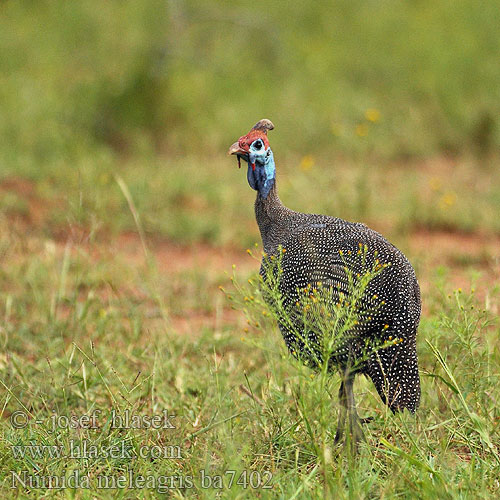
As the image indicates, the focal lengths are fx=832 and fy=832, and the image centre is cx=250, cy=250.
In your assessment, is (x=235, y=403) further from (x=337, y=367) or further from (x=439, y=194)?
(x=439, y=194)

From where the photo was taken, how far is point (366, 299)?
2697 mm

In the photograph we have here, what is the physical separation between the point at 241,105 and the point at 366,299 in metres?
5.89

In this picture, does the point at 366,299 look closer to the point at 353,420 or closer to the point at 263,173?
the point at 353,420

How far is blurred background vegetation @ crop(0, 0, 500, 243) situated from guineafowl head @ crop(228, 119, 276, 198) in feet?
4.47

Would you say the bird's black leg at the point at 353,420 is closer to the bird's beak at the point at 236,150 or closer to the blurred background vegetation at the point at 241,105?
the bird's beak at the point at 236,150

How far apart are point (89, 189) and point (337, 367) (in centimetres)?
284

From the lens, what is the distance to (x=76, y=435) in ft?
9.07

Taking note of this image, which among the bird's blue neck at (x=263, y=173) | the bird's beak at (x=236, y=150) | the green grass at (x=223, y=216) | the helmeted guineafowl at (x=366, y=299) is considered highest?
the bird's beak at (x=236, y=150)

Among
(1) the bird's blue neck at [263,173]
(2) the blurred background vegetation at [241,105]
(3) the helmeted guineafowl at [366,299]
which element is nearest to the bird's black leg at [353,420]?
(3) the helmeted guineafowl at [366,299]

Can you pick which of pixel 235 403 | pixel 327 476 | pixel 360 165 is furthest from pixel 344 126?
pixel 327 476

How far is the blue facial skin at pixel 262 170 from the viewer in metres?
3.06

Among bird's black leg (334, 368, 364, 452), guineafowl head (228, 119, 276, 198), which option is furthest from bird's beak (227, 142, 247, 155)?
bird's black leg (334, 368, 364, 452)

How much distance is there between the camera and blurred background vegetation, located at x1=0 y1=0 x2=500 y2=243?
19.8 ft

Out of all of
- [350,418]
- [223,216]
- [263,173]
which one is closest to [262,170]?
[263,173]
